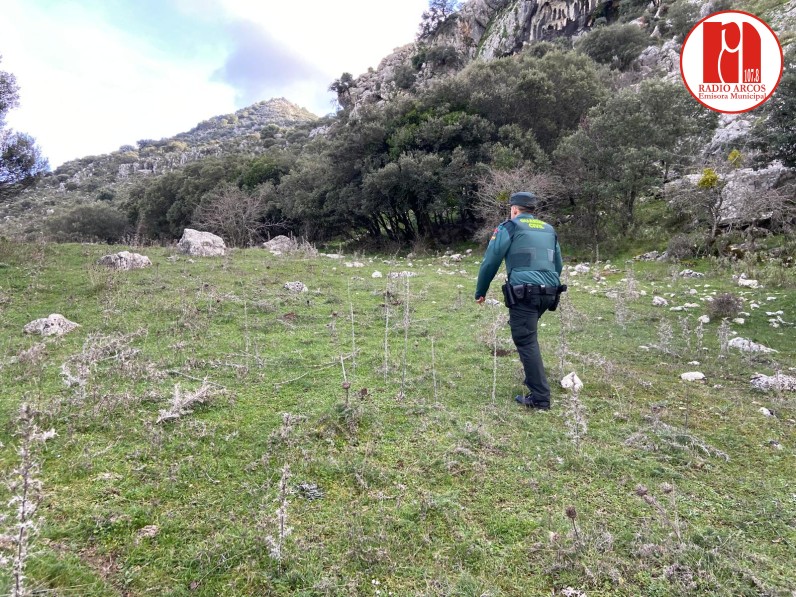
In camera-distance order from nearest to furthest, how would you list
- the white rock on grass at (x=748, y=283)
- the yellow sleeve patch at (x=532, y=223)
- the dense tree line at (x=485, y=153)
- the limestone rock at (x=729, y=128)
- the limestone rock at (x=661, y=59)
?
the yellow sleeve patch at (x=532, y=223) < the white rock on grass at (x=748, y=283) < the dense tree line at (x=485, y=153) < the limestone rock at (x=729, y=128) < the limestone rock at (x=661, y=59)

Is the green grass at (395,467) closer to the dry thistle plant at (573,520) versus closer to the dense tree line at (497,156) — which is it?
the dry thistle plant at (573,520)

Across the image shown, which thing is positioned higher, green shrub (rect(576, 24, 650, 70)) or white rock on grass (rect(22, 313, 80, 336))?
green shrub (rect(576, 24, 650, 70))

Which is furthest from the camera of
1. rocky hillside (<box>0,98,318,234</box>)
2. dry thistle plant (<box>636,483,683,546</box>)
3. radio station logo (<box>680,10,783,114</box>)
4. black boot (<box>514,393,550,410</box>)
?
rocky hillside (<box>0,98,318,234</box>)

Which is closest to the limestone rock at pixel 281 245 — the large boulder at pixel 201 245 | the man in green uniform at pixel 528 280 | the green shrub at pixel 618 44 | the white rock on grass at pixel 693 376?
the large boulder at pixel 201 245

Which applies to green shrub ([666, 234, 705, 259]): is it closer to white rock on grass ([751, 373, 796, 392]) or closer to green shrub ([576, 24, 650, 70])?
white rock on grass ([751, 373, 796, 392])

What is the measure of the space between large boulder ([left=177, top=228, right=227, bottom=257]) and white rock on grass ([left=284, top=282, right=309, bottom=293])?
5382 mm

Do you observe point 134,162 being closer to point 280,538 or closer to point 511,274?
point 511,274

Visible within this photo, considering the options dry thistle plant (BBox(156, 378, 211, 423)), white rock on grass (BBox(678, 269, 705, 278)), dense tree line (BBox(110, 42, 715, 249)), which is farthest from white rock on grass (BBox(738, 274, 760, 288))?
dry thistle plant (BBox(156, 378, 211, 423))

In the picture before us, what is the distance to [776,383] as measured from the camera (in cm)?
454

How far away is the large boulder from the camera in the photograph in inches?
544

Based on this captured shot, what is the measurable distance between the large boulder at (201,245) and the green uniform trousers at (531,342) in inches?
450

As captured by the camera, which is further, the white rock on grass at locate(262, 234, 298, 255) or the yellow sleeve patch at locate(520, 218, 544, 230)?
the white rock on grass at locate(262, 234, 298, 255)

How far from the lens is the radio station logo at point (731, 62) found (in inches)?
500

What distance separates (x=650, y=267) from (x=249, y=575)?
45.2 feet
